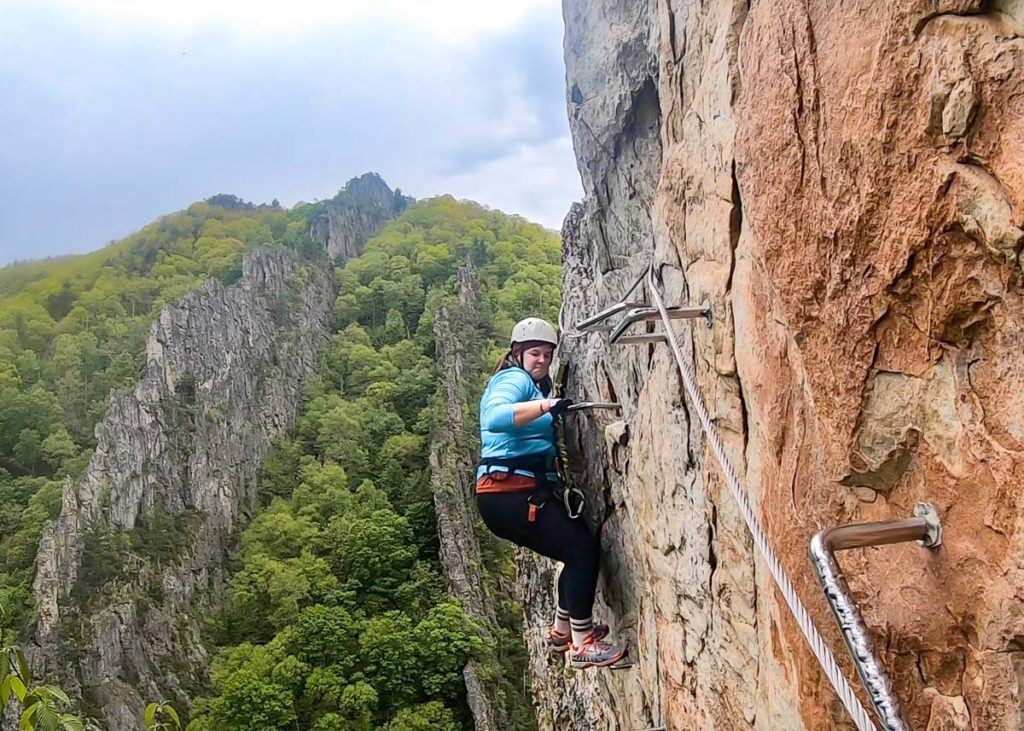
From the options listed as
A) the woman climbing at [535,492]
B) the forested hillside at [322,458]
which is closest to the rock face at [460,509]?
the forested hillside at [322,458]

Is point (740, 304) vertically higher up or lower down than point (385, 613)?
higher up

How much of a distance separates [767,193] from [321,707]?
28.2 metres

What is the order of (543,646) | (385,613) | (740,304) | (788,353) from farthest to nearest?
1. (385,613)
2. (543,646)
3. (740,304)
4. (788,353)

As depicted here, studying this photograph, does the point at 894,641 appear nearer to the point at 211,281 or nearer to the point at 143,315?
the point at 211,281

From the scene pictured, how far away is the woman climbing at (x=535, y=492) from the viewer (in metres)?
4.73

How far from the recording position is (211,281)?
4906 centimetres

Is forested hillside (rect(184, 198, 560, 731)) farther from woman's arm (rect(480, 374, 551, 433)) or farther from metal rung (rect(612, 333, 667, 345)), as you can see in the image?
metal rung (rect(612, 333, 667, 345))

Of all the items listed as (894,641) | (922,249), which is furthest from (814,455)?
(922,249)

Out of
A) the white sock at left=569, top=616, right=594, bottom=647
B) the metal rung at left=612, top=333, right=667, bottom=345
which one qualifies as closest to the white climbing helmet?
the metal rung at left=612, top=333, right=667, bottom=345

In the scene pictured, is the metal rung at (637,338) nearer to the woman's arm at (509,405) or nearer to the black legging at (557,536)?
the woman's arm at (509,405)

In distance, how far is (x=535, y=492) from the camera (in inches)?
189

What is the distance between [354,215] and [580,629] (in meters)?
79.6

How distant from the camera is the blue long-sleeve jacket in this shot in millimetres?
4570

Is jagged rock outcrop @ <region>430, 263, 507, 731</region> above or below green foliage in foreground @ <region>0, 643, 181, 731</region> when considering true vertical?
below
